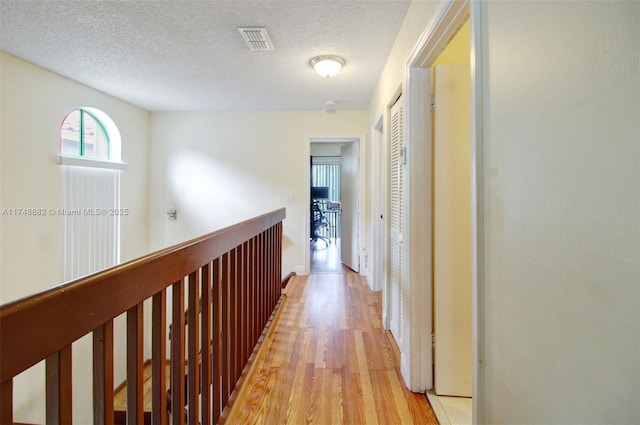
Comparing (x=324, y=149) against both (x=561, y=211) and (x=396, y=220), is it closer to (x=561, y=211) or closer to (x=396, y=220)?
(x=396, y=220)

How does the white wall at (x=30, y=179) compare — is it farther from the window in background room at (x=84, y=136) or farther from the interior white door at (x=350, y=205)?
the interior white door at (x=350, y=205)

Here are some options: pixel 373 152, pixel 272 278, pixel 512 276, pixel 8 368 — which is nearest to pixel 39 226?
pixel 272 278

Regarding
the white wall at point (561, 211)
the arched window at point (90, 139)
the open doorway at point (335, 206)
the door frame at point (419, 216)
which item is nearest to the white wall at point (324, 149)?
the open doorway at point (335, 206)

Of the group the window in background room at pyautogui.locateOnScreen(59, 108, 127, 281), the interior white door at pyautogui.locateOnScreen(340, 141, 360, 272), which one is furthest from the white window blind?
the interior white door at pyautogui.locateOnScreen(340, 141, 360, 272)

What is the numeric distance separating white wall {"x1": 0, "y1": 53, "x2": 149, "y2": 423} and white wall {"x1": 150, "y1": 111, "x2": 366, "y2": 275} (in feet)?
3.95

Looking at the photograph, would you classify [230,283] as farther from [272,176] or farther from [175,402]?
[272,176]

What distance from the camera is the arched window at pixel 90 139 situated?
3070 millimetres

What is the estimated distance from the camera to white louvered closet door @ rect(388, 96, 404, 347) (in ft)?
6.70

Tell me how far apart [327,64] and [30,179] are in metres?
2.84

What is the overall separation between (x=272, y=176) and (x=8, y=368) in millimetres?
3793

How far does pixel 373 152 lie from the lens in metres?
3.45

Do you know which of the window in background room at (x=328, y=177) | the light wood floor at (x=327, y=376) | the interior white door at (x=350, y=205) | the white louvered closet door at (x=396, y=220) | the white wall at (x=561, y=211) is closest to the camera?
the white wall at (x=561, y=211)

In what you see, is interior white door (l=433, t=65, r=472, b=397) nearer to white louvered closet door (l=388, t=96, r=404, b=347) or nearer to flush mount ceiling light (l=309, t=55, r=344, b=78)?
white louvered closet door (l=388, t=96, r=404, b=347)

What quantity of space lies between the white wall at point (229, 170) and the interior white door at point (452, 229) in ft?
8.78
